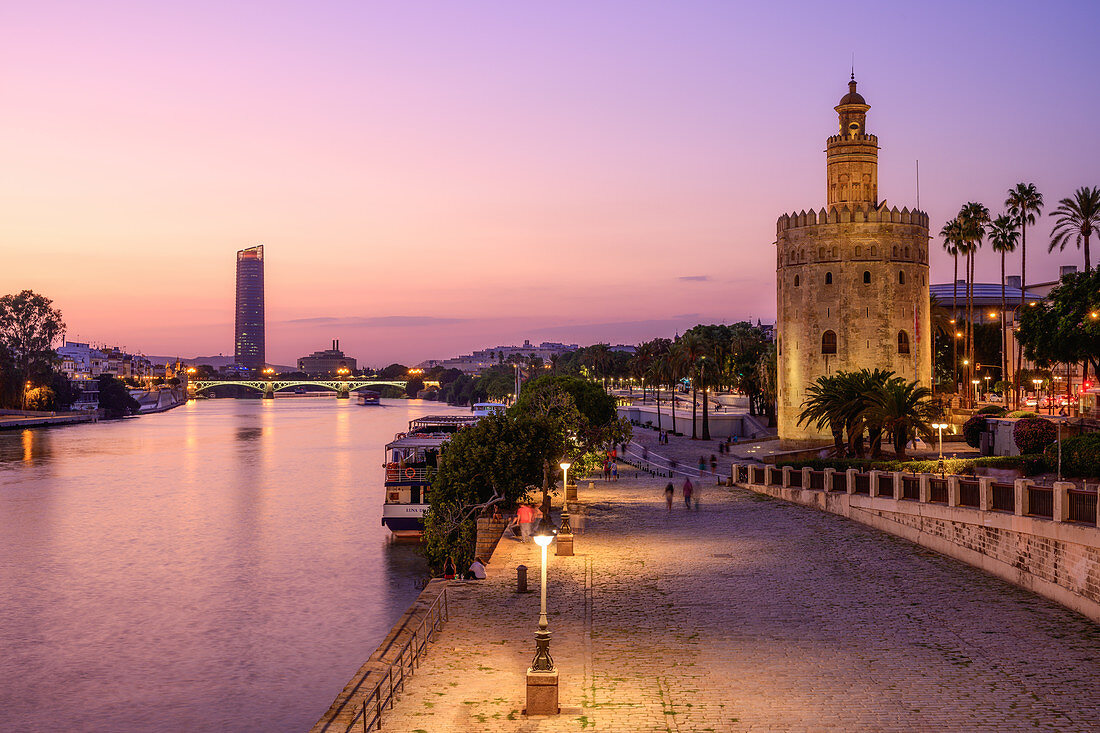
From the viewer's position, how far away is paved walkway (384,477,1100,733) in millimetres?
15586

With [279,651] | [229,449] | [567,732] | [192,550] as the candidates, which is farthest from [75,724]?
[229,449]

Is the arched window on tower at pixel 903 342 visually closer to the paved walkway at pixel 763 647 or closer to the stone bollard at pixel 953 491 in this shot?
the paved walkway at pixel 763 647

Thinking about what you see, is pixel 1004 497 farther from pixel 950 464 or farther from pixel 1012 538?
pixel 950 464

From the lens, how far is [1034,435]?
4003 cm

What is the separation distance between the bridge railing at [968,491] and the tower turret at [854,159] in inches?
1005

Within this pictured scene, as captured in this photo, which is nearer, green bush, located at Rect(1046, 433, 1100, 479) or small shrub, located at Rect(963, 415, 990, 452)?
green bush, located at Rect(1046, 433, 1100, 479)

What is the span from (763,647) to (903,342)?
152 ft

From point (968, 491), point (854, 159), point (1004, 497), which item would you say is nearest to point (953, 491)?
point (968, 491)

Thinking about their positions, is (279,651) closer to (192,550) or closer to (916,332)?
(192,550)

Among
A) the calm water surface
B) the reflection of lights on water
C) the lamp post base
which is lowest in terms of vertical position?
the calm water surface

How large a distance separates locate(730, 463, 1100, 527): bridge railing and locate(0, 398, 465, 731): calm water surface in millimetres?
17621

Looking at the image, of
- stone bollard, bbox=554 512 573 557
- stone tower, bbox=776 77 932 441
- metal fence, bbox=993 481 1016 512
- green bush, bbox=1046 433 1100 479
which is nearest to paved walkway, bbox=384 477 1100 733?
stone bollard, bbox=554 512 573 557

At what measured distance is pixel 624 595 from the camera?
2469cm

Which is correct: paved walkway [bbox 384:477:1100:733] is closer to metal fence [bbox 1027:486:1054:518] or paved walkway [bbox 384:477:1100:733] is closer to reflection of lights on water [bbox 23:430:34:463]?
metal fence [bbox 1027:486:1054:518]
